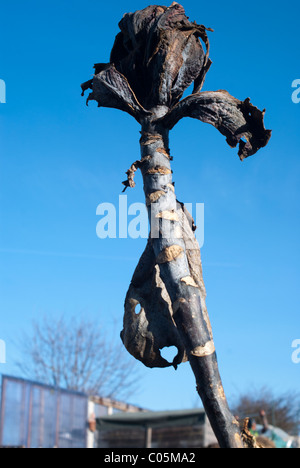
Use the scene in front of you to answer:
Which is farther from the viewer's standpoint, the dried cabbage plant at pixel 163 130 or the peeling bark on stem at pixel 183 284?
the dried cabbage plant at pixel 163 130

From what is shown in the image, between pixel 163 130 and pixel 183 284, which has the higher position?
pixel 163 130

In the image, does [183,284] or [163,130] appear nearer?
[183,284]

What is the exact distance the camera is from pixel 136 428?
14.2 meters

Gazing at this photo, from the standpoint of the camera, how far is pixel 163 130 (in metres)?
3.09

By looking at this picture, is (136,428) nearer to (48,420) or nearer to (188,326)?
(48,420)

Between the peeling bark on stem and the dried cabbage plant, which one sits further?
the dried cabbage plant

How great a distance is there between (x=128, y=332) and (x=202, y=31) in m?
1.63

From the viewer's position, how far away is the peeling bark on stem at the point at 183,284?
2.52 m

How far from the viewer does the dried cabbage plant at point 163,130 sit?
9.25 feet

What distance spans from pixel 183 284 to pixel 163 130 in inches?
33.7

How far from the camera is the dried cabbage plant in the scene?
2818mm
